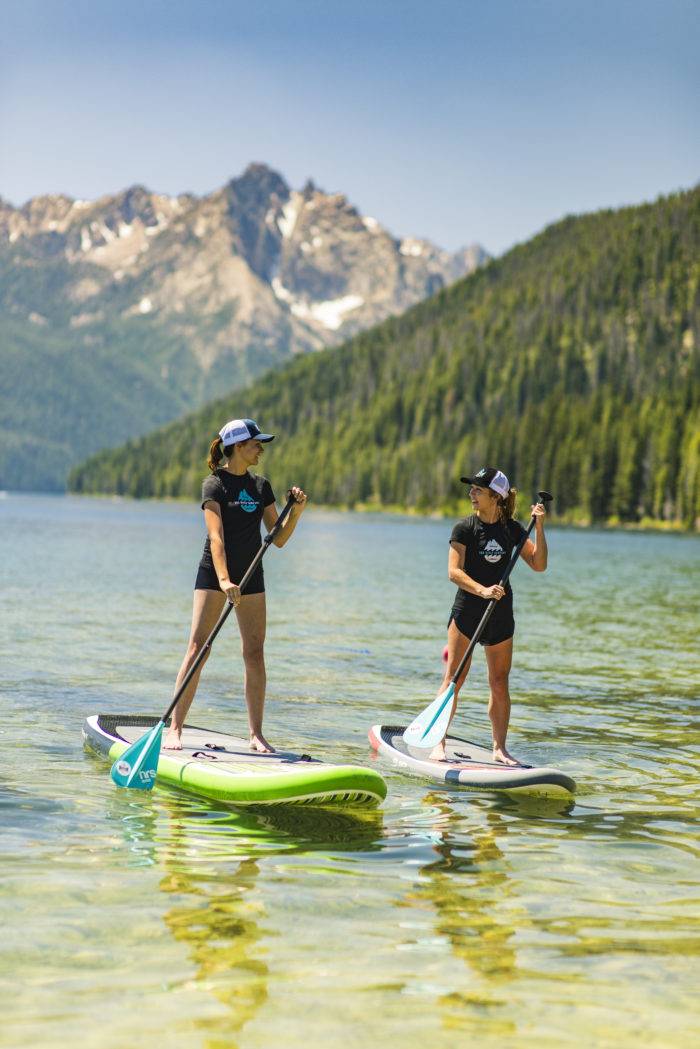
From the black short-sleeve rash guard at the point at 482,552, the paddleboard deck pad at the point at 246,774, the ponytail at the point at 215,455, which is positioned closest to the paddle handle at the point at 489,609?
the black short-sleeve rash guard at the point at 482,552

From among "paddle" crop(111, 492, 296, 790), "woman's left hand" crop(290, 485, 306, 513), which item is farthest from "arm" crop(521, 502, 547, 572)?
"paddle" crop(111, 492, 296, 790)

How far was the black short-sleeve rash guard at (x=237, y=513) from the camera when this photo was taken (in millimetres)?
12781

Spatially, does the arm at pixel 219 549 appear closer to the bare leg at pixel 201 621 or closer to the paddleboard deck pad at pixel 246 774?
the bare leg at pixel 201 621

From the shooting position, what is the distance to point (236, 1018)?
6.55 metres

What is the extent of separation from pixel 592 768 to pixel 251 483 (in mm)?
5619

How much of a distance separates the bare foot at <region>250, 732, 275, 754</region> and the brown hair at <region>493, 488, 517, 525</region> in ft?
12.0

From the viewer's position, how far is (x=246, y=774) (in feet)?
38.1

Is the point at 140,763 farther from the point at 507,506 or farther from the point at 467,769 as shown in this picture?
the point at 507,506

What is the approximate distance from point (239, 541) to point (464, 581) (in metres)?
2.52

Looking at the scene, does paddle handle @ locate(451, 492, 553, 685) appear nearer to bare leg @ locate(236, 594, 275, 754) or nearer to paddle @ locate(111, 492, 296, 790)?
bare leg @ locate(236, 594, 275, 754)

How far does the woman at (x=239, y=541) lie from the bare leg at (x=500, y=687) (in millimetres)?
2574

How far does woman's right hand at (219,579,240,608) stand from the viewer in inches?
487

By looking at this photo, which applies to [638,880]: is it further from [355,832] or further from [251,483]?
[251,483]

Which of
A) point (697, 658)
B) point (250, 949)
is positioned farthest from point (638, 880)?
point (697, 658)
